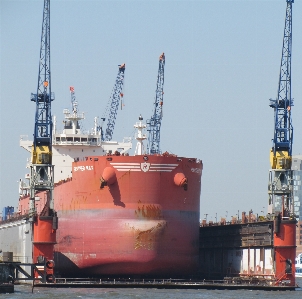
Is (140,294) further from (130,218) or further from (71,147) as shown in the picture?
(71,147)

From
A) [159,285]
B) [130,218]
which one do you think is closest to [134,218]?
[130,218]

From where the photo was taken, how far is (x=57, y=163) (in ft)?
297

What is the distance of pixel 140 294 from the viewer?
63.6 m

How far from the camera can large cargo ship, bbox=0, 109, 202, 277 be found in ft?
236

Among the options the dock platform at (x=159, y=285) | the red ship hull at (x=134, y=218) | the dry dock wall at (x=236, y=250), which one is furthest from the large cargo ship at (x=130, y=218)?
the dry dock wall at (x=236, y=250)

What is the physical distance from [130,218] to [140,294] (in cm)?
910

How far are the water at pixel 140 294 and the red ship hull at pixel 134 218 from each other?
159 inches

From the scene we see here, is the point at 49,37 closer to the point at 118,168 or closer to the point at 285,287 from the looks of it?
the point at 118,168

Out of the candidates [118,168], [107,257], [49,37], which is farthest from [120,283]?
[49,37]

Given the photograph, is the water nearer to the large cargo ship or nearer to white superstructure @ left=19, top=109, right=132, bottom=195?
the large cargo ship

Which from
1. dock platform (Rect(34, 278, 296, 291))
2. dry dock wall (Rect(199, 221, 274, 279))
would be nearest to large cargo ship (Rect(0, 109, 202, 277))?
dock platform (Rect(34, 278, 296, 291))

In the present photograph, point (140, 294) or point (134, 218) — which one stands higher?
point (134, 218)

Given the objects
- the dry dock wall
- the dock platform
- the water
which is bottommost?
the water

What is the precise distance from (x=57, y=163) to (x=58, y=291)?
2566 cm
